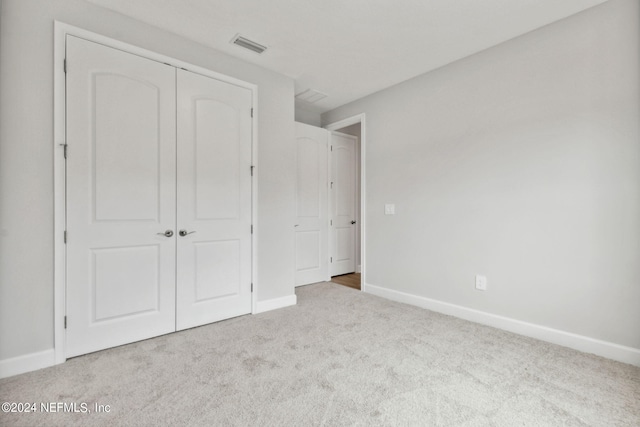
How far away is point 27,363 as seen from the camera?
194 centimetres

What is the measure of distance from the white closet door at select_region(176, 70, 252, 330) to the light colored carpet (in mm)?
343

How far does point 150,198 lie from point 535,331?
136 inches

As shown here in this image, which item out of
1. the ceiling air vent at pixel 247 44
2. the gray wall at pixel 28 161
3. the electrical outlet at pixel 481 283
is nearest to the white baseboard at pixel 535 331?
the electrical outlet at pixel 481 283

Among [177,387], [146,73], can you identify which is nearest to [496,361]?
[177,387]

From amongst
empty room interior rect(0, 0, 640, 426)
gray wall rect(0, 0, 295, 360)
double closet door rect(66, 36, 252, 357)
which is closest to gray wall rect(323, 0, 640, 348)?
empty room interior rect(0, 0, 640, 426)

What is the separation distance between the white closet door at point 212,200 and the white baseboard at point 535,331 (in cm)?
197

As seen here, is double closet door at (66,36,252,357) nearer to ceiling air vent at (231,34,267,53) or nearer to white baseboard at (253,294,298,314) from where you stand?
white baseboard at (253,294,298,314)

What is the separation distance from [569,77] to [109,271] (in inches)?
156

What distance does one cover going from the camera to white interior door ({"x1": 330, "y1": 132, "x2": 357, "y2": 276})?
4680 millimetres

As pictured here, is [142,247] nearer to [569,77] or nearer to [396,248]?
[396,248]

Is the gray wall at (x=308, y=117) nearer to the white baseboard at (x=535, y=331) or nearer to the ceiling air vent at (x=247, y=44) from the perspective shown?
the ceiling air vent at (x=247, y=44)
